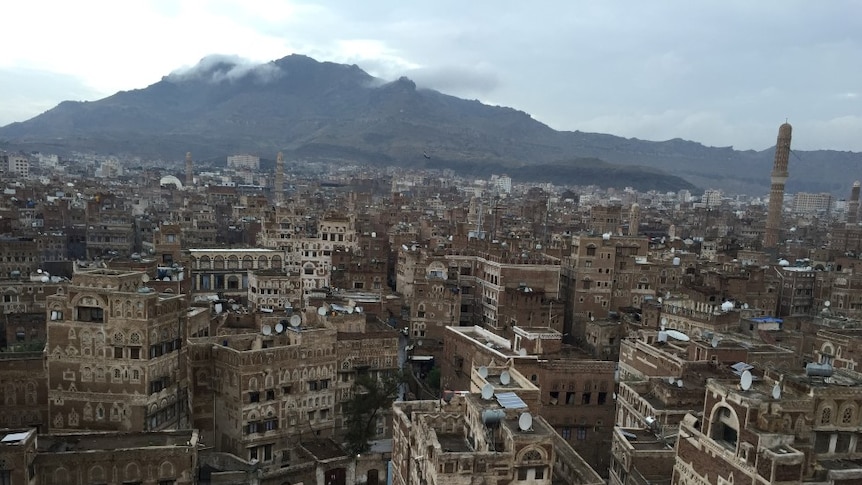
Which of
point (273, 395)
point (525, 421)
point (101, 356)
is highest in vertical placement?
point (525, 421)

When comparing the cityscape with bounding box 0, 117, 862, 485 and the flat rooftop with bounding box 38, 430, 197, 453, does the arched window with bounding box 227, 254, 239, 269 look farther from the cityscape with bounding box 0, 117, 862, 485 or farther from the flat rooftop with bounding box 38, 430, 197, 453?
the flat rooftop with bounding box 38, 430, 197, 453

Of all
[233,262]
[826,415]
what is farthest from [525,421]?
[233,262]

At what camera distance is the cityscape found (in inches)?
982

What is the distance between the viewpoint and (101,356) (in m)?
36.4

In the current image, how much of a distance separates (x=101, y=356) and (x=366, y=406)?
17414 millimetres

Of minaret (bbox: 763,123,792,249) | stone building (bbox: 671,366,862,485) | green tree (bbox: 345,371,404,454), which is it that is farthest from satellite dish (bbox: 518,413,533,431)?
minaret (bbox: 763,123,792,249)

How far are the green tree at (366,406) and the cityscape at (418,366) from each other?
0.58 ft

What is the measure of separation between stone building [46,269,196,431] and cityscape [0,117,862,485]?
13cm

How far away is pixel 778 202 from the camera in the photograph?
5886 inches

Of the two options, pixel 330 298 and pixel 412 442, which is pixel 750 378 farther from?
pixel 330 298

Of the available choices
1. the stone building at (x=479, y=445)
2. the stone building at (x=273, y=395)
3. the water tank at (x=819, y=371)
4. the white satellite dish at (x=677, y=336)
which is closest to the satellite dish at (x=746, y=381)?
the water tank at (x=819, y=371)

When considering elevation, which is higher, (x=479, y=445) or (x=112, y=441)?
(x=479, y=445)

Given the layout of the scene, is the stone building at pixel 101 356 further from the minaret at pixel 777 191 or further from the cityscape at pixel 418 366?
the minaret at pixel 777 191

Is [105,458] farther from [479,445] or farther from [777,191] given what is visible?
[777,191]
